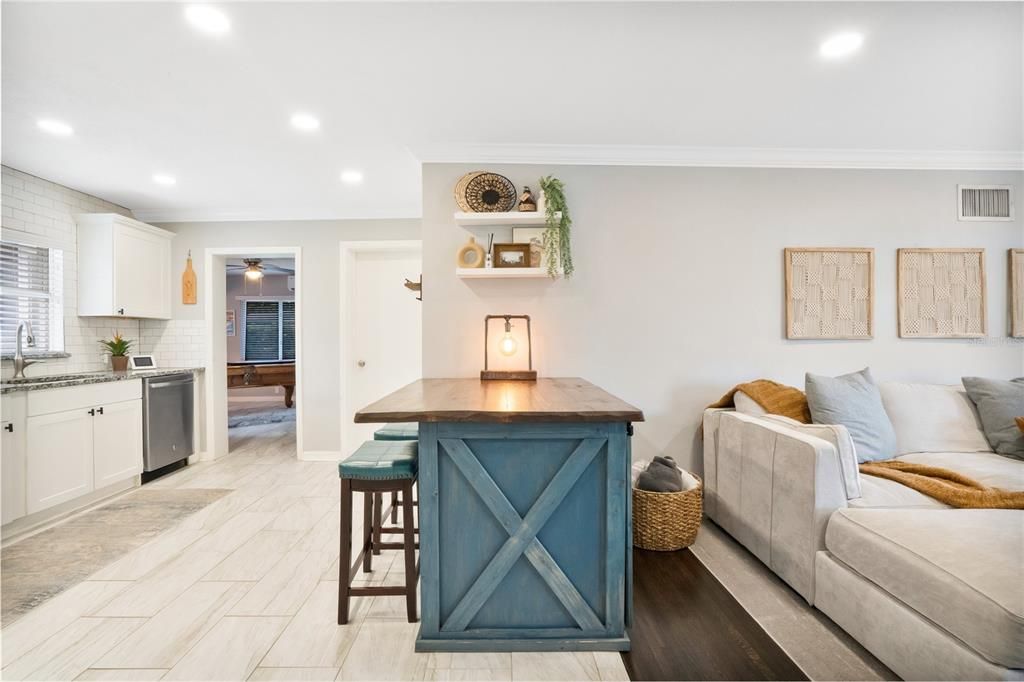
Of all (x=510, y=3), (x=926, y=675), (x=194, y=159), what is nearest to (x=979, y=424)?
(x=926, y=675)

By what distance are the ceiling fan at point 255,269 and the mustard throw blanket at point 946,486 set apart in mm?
7729

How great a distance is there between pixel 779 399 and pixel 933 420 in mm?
908

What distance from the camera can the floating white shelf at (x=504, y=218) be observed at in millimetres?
2883

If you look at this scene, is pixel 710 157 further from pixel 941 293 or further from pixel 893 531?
pixel 893 531

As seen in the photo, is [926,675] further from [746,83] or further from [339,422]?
[339,422]

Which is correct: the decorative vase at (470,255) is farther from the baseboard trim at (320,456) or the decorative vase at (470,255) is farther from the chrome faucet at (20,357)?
the chrome faucet at (20,357)

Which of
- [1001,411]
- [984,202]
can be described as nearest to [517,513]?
[1001,411]

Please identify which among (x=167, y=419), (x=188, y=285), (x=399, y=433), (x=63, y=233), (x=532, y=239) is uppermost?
(x=63, y=233)

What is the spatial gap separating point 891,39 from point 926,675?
2.45m

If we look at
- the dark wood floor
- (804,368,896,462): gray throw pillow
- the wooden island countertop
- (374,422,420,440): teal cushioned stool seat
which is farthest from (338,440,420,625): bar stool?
(804,368,896,462): gray throw pillow

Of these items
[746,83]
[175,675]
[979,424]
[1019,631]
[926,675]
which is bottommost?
[175,675]

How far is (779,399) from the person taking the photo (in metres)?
2.65

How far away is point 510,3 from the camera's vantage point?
170 centimetres

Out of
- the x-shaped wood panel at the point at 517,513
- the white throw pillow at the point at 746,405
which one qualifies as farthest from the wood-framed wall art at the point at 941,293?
the x-shaped wood panel at the point at 517,513
